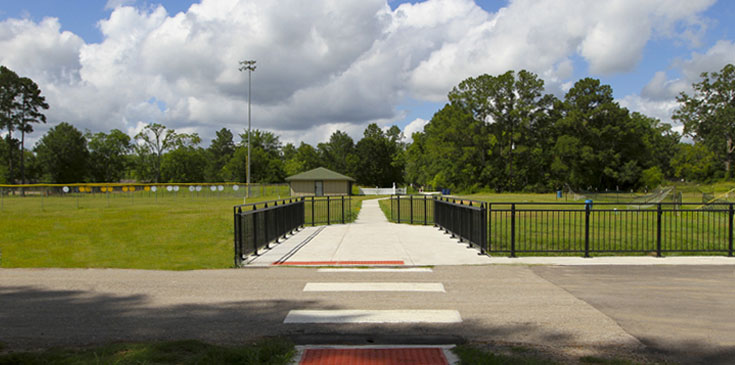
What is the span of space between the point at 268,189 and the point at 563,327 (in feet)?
177

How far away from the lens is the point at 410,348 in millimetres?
4918

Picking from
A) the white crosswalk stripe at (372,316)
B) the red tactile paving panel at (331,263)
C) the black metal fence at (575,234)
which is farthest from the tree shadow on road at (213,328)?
the black metal fence at (575,234)

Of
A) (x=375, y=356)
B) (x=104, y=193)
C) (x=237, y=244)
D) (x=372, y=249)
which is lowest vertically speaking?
(x=372, y=249)

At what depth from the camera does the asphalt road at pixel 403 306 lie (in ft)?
17.2

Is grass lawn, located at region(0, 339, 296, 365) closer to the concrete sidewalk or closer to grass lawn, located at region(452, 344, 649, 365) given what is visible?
grass lawn, located at region(452, 344, 649, 365)

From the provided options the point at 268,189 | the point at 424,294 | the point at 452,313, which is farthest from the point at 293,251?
the point at 268,189

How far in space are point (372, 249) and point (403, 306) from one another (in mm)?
5921

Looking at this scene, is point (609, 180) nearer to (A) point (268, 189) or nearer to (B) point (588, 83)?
(B) point (588, 83)

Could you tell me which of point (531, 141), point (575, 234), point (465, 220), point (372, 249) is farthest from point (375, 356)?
point (531, 141)

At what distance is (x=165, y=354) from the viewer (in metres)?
4.48

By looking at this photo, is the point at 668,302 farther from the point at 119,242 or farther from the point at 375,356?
the point at 119,242

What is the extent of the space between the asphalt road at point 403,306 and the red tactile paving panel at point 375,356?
0.32 meters

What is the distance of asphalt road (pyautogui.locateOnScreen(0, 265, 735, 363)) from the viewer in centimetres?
525

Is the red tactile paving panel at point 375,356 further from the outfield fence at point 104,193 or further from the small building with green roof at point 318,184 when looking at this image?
the small building with green roof at point 318,184
